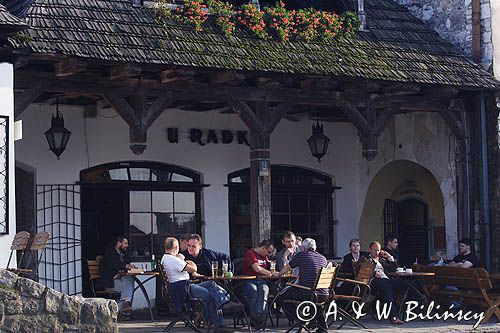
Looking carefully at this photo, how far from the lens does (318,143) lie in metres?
19.2

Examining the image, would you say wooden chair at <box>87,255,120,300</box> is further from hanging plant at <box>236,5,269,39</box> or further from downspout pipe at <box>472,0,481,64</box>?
downspout pipe at <box>472,0,481,64</box>

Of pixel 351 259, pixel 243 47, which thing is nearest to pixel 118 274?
pixel 351 259

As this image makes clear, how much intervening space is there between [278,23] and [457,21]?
381 centimetres

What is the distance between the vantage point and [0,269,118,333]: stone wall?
1122 centimetres

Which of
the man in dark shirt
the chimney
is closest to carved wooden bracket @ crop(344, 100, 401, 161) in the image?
the chimney

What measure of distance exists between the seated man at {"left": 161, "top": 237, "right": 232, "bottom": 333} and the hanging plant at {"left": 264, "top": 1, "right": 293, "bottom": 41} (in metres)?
4.24

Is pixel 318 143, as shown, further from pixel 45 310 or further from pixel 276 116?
pixel 45 310

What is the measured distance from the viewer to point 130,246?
1788 cm

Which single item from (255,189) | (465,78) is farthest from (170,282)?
(465,78)

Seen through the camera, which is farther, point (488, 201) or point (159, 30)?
point (488, 201)

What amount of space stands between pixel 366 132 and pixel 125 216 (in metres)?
3.89

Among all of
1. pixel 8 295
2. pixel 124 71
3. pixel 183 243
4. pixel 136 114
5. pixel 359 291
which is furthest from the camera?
pixel 136 114

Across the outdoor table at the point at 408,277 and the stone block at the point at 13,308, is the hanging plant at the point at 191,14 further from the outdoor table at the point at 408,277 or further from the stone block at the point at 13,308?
the stone block at the point at 13,308

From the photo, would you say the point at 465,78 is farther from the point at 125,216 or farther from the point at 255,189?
the point at 125,216
